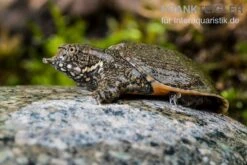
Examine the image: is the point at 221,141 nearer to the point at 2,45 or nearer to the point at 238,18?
the point at 238,18

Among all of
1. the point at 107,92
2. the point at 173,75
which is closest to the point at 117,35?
the point at 173,75

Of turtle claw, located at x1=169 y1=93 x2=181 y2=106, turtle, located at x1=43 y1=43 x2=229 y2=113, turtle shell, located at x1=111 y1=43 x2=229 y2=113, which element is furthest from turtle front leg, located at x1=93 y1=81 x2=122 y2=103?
turtle claw, located at x1=169 y1=93 x2=181 y2=106

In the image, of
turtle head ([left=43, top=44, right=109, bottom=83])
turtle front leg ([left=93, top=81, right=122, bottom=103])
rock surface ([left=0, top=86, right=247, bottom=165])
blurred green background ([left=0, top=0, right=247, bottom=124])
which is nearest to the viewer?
rock surface ([left=0, top=86, right=247, bottom=165])

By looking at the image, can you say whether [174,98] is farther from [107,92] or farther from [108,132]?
[108,132]

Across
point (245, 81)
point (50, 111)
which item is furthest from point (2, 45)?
point (50, 111)

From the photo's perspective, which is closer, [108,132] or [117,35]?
[108,132]

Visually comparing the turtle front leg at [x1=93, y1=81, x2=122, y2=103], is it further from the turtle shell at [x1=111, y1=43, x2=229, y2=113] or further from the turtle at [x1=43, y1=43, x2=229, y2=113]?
the turtle shell at [x1=111, y1=43, x2=229, y2=113]

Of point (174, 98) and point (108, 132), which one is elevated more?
point (174, 98)
